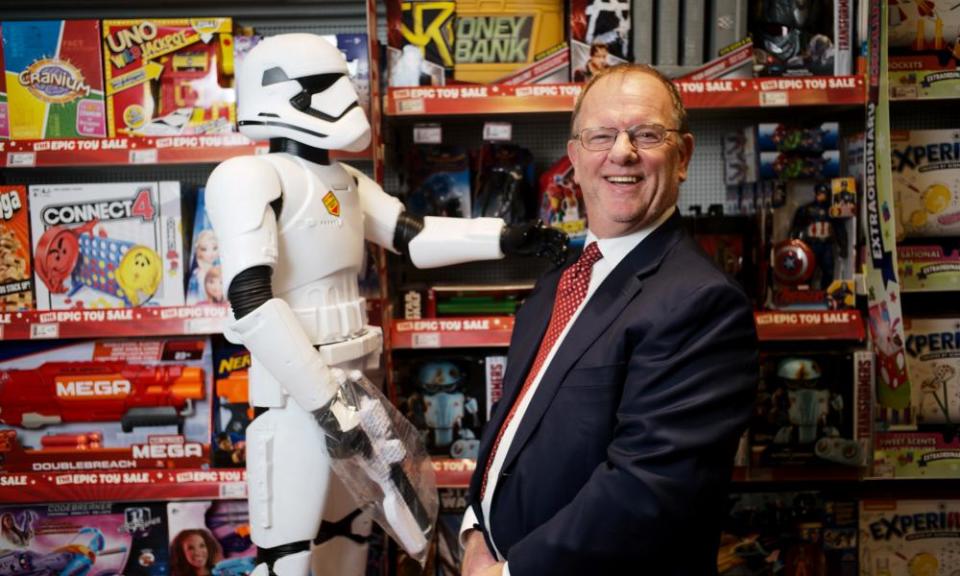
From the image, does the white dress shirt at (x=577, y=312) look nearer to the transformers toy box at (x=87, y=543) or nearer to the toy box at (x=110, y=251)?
the toy box at (x=110, y=251)

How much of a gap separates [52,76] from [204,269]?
0.75 m

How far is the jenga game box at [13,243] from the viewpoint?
2244mm

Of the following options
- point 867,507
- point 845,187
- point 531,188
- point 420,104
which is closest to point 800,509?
point 867,507

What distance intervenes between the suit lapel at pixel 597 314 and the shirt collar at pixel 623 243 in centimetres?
2

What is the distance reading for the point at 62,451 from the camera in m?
2.30

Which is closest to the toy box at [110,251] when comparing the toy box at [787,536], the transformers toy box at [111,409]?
the transformers toy box at [111,409]

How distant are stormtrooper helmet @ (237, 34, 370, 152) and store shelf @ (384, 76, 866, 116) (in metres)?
0.35

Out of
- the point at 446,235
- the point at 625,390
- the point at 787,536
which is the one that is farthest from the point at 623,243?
the point at 787,536

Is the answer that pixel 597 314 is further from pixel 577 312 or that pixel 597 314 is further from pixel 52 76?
pixel 52 76

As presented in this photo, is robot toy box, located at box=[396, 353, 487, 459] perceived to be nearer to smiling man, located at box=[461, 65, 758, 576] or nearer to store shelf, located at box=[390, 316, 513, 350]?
store shelf, located at box=[390, 316, 513, 350]

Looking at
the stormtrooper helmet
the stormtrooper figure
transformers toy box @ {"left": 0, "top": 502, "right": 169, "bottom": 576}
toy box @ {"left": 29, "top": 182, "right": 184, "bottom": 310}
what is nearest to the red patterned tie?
the stormtrooper figure

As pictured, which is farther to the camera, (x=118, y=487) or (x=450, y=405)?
(x=450, y=405)

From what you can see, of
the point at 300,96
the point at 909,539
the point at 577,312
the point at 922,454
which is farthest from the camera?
the point at 909,539

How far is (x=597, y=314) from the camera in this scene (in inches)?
49.9
